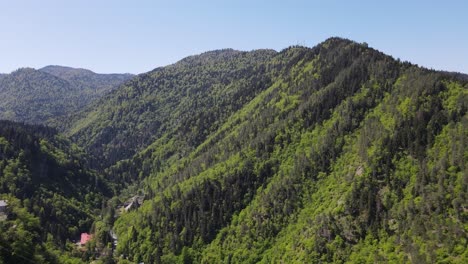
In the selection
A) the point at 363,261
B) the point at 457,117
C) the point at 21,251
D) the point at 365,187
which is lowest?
the point at 363,261

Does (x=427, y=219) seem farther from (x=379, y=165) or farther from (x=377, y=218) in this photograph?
(x=379, y=165)

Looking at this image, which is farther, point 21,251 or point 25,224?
point 25,224

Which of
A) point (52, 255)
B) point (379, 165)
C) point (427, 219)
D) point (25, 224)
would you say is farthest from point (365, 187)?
point (25, 224)

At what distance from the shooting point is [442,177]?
6693 inches

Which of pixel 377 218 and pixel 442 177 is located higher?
pixel 442 177

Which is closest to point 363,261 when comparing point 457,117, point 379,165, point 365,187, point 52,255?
point 365,187

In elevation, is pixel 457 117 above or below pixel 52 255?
above

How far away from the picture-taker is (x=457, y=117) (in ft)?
627

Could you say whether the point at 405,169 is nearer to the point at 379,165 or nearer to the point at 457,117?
the point at 379,165

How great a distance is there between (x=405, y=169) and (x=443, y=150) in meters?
16.6

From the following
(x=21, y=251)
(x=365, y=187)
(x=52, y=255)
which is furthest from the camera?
(x=365, y=187)

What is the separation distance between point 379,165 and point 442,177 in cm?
3036

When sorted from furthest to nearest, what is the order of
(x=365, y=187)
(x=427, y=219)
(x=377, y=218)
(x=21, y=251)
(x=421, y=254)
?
(x=365, y=187)
(x=377, y=218)
(x=427, y=219)
(x=421, y=254)
(x=21, y=251)

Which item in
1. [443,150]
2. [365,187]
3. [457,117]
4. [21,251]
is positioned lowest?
[21,251]
